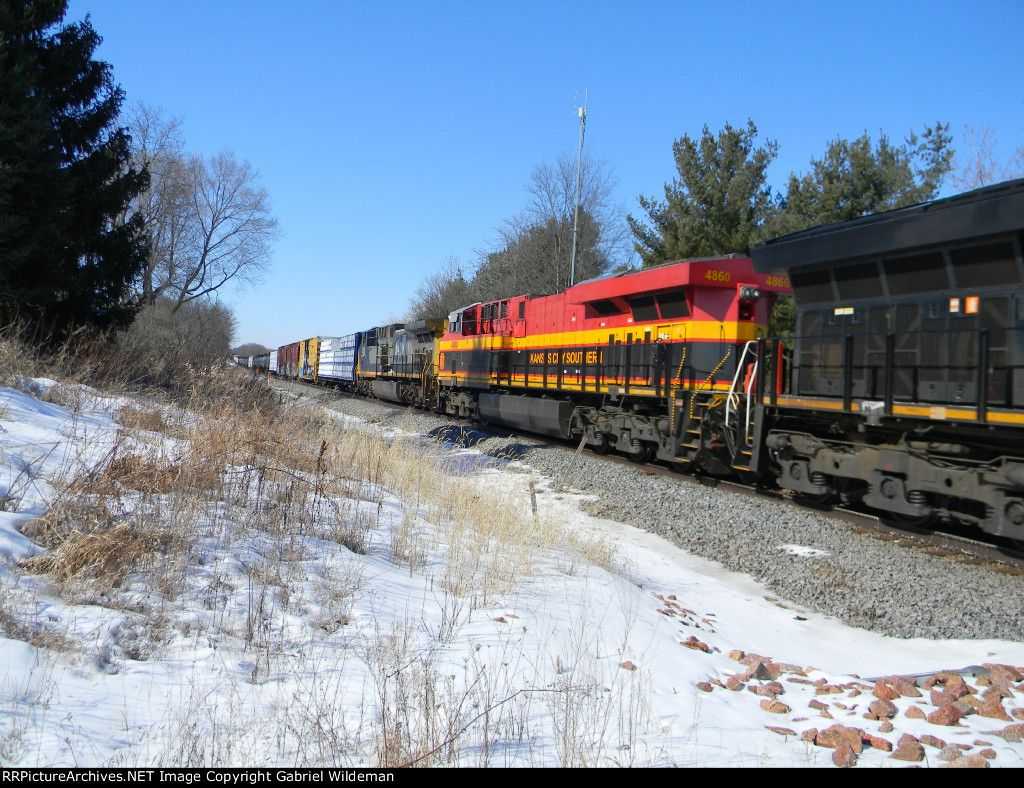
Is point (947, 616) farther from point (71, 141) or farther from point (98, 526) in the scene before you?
point (71, 141)

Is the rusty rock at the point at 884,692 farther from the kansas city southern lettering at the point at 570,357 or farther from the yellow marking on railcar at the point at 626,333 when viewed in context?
the kansas city southern lettering at the point at 570,357

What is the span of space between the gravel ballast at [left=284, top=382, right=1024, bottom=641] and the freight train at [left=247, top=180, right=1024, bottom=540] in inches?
23.5

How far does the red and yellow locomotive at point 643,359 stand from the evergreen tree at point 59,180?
10.2 metres

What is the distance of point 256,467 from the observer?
Result: 21.8ft

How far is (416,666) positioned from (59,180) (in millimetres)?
14021

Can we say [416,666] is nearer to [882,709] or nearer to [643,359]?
[882,709]

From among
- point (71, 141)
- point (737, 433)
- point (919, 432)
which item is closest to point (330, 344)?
point (71, 141)

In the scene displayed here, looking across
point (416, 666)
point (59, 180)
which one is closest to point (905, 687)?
point (416, 666)

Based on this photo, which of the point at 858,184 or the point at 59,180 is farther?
the point at 858,184

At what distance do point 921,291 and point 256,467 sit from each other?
8.01 metres

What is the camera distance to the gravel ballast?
5684 millimetres

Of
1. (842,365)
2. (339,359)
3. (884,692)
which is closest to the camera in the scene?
(884,692)

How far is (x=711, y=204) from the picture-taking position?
89.4ft

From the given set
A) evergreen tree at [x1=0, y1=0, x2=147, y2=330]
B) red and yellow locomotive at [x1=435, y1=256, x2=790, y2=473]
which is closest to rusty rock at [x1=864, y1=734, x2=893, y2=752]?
red and yellow locomotive at [x1=435, y1=256, x2=790, y2=473]
